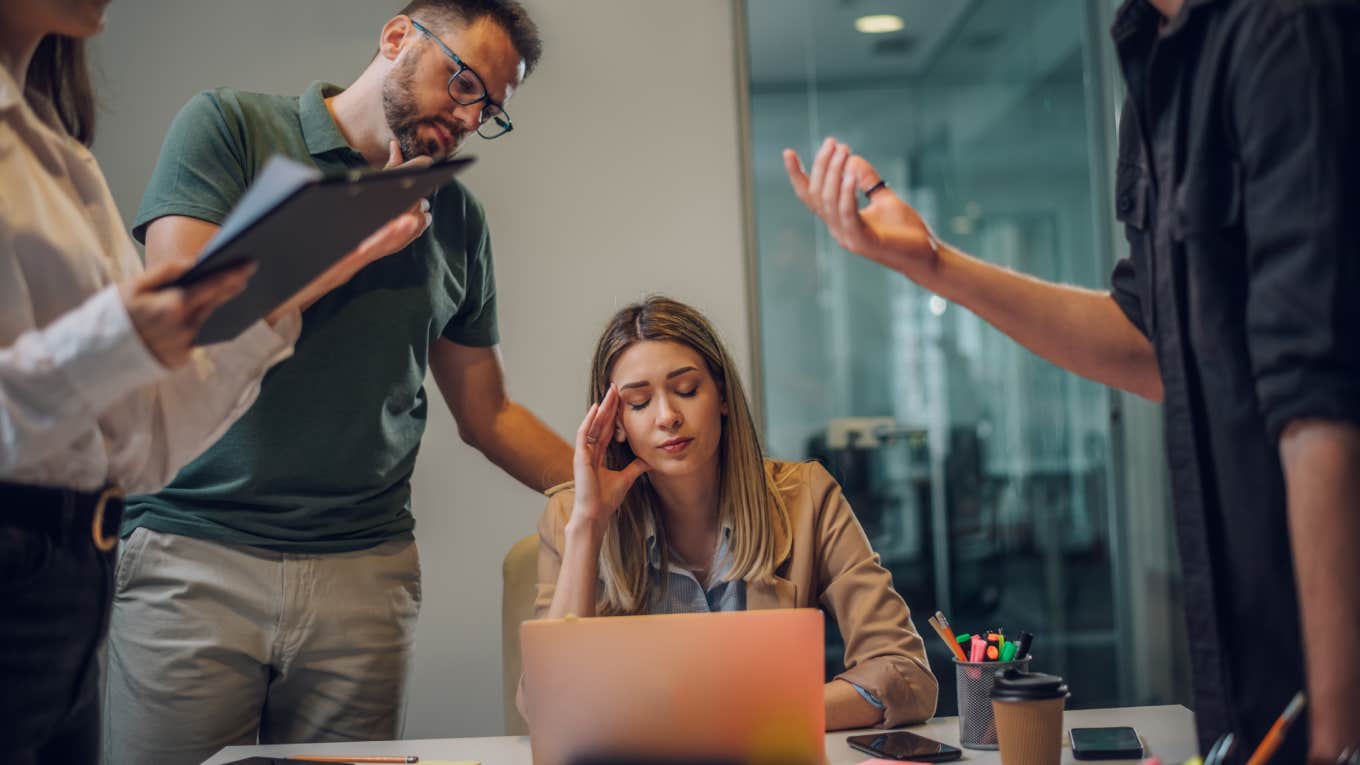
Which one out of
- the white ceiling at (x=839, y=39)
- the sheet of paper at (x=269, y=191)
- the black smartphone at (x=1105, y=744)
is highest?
the white ceiling at (x=839, y=39)

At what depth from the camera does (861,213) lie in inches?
56.0

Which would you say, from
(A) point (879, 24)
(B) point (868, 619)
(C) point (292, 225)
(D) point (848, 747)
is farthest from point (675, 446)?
(A) point (879, 24)

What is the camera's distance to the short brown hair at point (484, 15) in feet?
6.84

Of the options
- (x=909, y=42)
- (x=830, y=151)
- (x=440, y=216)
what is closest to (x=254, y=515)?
(x=440, y=216)

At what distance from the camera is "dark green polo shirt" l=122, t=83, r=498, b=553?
191 centimetres

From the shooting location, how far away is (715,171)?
3.23 m

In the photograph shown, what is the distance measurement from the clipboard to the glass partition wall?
2475 mm

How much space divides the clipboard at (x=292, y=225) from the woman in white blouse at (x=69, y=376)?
4 centimetres

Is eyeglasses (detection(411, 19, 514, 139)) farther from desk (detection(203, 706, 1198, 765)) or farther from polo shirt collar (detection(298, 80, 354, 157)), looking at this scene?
desk (detection(203, 706, 1198, 765))

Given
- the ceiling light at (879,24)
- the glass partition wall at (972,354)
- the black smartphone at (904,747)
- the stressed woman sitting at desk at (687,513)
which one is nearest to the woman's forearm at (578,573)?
the stressed woman sitting at desk at (687,513)

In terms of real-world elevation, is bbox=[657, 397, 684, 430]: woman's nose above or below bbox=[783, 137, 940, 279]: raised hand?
below

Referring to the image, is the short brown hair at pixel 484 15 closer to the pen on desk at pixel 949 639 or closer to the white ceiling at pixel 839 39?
the pen on desk at pixel 949 639

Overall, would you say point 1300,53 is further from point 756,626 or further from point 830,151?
point 756,626

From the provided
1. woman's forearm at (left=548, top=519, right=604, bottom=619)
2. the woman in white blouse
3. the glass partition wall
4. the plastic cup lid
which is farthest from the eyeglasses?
the glass partition wall
